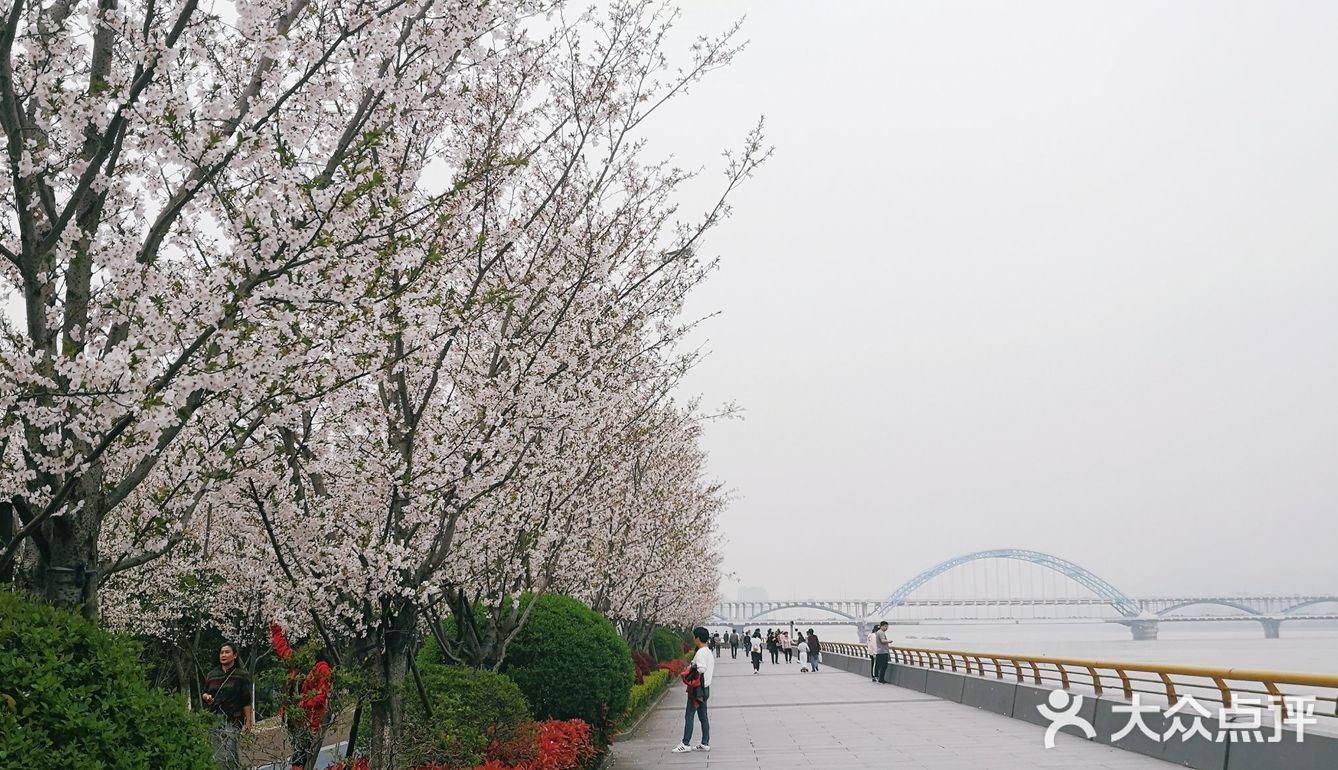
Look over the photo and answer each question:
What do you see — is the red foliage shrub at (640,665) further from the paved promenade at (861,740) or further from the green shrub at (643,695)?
the paved promenade at (861,740)

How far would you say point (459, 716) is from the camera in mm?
9844

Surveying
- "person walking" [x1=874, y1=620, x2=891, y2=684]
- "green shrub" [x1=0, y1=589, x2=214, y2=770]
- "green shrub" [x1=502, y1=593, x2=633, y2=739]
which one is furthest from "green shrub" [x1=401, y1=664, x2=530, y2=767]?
"person walking" [x1=874, y1=620, x2=891, y2=684]

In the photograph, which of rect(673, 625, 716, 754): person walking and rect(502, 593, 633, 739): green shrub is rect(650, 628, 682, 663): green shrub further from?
rect(502, 593, 633, 739): green shrub

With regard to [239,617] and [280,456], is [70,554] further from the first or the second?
[239,617]

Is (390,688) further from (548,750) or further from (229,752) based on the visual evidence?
(548,750)

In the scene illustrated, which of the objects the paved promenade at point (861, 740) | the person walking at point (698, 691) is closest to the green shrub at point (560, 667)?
the paved promenade at point (861, 740)

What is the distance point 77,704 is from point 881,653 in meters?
29.4

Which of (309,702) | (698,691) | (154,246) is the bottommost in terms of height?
(698,691)

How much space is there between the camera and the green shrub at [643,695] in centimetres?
1834

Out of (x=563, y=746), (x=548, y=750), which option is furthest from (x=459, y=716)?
(x=563, y=746)

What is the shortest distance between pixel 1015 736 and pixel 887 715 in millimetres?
4890

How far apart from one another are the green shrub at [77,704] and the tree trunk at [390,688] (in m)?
3.98

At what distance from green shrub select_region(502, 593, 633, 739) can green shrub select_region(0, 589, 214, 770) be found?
880 cm

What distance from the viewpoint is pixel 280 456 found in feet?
27.6
